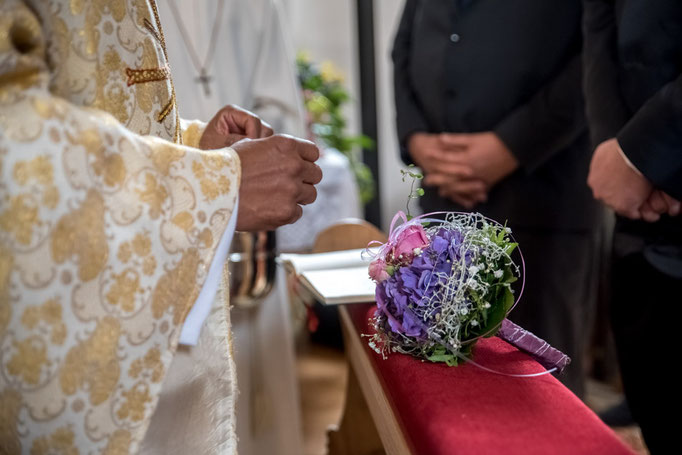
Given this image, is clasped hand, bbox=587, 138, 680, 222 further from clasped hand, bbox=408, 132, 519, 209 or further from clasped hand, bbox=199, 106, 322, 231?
clasped hand, bbox=199, 106, 322, 231

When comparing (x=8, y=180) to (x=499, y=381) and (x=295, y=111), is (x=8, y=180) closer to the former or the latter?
(x=499, y=381)

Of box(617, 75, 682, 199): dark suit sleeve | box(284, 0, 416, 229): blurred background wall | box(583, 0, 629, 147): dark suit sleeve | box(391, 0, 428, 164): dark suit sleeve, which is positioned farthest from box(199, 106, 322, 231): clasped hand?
box(284, 0, 416, 229): blurred background wall

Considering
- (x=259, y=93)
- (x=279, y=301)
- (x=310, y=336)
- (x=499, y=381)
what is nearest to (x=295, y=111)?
(x=259, y=93)

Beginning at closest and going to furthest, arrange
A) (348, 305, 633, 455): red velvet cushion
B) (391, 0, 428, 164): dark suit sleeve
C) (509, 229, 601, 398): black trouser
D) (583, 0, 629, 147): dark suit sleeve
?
1. (348, 305, 633, 455): red velvet cushion
2. (583, 0, 629, 147): dark suit sleeve
3. (509, 229, 601, 398): black trouser
4. (391, 0, 428, 164): dark suit sleeve

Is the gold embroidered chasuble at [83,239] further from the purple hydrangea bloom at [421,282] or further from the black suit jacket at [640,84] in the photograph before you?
the black suit jacket at [640,84]

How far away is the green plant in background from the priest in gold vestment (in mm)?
2942

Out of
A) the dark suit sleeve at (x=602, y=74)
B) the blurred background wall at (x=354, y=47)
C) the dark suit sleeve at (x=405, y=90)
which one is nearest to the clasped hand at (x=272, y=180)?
the dark suit sleeve at (x=602, y=74)

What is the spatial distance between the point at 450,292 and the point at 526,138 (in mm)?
1154

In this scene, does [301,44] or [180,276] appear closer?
[180,276]

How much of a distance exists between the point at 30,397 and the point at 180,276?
0.83 ft

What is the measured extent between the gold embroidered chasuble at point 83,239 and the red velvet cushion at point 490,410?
0.34 metres

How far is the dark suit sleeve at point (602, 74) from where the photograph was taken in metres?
1.63

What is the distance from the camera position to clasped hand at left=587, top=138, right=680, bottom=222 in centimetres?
145

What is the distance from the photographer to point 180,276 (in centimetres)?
102
